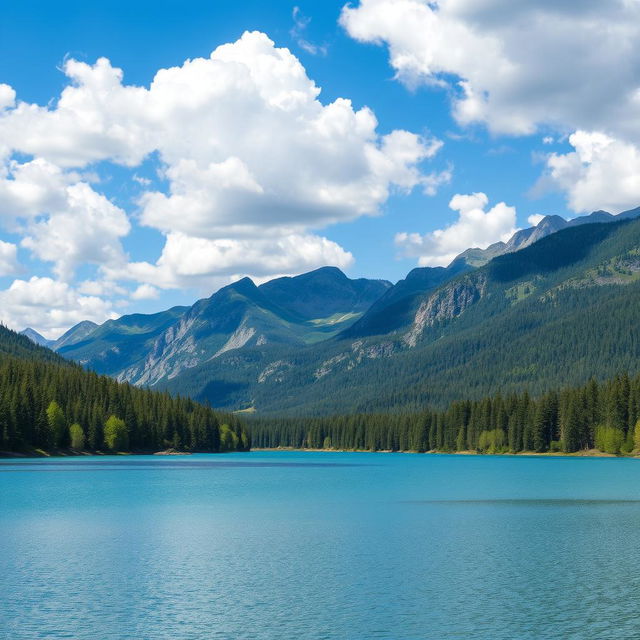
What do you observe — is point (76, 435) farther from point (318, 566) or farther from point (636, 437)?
point (318, 566)

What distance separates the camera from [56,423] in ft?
622

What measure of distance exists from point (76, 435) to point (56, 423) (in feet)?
22.1

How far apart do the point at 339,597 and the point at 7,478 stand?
3662 inches

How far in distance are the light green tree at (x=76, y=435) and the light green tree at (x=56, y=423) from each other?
199 cm

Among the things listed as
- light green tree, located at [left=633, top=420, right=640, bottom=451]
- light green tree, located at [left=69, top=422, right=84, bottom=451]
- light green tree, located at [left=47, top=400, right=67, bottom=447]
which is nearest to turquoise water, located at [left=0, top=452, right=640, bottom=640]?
light green tree, located at [left=47, top=400, right=67, bottom=447]

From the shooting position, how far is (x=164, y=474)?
455ft

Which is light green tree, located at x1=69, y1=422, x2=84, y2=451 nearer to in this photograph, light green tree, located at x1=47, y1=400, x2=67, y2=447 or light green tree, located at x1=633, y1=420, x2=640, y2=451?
light green tree, located at x1=47, y1=400, x2=67, y2=447

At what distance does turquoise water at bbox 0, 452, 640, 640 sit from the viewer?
36.2m

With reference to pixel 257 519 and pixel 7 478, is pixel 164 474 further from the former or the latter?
pixel 257 519

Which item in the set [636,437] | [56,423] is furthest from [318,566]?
[636,437]

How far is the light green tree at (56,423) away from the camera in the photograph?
186m

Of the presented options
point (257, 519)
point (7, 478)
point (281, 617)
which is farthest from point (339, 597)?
point (7, 478)

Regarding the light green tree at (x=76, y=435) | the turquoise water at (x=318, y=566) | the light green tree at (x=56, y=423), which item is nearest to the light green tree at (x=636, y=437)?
the turquoise water at (x=318, y=566)

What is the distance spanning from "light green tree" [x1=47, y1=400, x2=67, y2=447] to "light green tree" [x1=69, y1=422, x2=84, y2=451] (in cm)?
199
